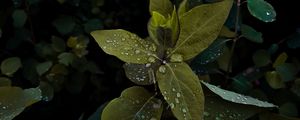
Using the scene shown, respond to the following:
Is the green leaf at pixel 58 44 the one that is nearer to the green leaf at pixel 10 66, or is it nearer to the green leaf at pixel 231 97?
the green leaf at pixel 10 66

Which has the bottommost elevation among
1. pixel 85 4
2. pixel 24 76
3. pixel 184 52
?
pixel 24 76

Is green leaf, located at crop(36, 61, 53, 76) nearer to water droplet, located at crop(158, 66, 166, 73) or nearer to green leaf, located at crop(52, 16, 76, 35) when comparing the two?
green leaf, located at crop(52, 16, 76, 35)

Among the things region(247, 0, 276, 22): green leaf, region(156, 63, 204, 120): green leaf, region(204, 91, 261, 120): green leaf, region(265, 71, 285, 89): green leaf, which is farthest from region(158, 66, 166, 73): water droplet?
region(265, 71, 285, 89): green leaf

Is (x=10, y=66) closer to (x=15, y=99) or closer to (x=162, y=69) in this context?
(x=15, y=99)

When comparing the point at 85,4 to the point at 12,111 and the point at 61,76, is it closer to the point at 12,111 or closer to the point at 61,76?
the point at 61,76

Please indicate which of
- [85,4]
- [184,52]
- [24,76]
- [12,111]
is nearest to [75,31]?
[85,4]

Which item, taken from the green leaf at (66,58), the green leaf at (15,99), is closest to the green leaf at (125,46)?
the green leaf at (15,99)
